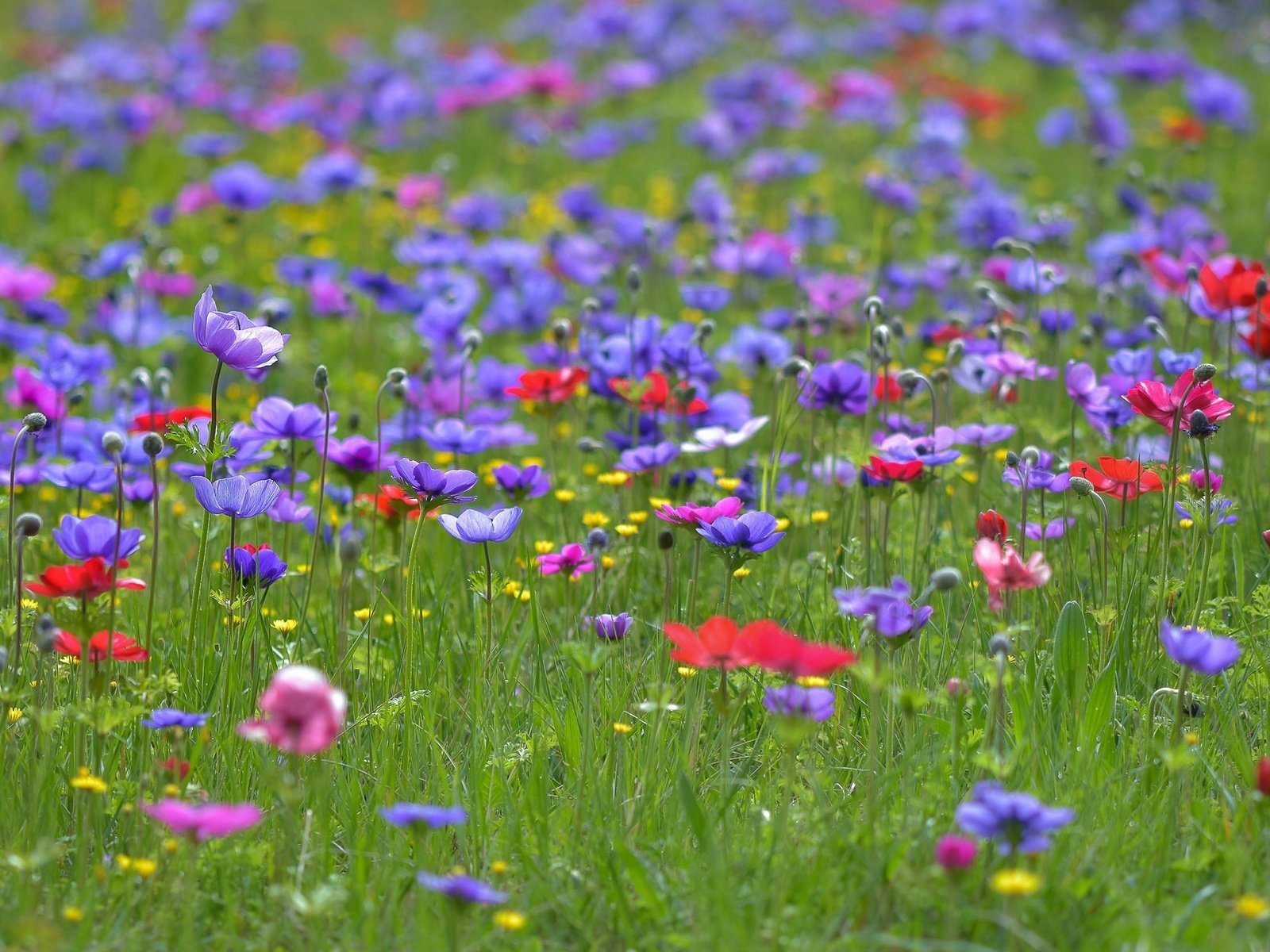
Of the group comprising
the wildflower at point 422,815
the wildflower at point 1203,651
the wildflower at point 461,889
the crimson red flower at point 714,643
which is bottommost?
the wildflower at point 461,889

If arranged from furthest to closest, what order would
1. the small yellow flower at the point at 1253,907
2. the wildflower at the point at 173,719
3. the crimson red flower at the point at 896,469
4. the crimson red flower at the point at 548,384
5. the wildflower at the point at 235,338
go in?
1. the crimson red flower at the point at 548,384
2. the crimson red flower at the point at 896,469
3. the wildflower at the point at 235,338
4. the wildflower at the point at 173,719
5. the small yellow flower at the point at 1253,907

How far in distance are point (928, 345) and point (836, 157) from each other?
416 centimetres

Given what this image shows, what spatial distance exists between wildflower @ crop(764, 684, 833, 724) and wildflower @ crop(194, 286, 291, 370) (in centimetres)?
92

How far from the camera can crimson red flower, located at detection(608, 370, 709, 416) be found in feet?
9.75

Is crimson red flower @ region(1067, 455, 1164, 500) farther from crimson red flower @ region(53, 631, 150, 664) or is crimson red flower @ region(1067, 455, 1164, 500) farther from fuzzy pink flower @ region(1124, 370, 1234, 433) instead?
crimson red flower @ region(53, 631, 150, 664)

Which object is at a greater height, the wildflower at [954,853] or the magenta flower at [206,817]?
the magenta flower at [206,817]

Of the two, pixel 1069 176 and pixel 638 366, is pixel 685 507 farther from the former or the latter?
pixel 1069 176

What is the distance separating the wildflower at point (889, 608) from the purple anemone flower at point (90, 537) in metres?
1.08

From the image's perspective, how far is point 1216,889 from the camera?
177 centimetres

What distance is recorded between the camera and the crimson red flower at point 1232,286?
9.70ft

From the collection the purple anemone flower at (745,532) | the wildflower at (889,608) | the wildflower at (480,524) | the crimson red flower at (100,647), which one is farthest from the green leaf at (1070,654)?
the crimson red flower at (100,647)

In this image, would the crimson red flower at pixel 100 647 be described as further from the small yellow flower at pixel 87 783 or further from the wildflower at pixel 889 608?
the wildflower at pixel 889 608

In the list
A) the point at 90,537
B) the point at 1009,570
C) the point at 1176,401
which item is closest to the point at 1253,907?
the point at 1009,570

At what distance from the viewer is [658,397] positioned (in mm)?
3037
